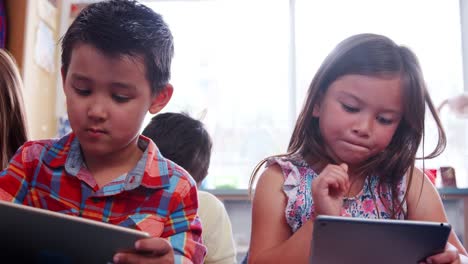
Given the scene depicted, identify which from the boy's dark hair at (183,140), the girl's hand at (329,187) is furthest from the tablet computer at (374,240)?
the boy's dark hair at (183,140)

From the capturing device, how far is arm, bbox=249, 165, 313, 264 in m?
1.02

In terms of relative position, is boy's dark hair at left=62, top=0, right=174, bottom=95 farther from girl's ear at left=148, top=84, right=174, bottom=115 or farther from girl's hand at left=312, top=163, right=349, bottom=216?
girl's hand at left=312, top=163, right=349, bottom=216

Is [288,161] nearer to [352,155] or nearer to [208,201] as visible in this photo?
[352,155]

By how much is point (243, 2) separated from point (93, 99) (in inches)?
91.4

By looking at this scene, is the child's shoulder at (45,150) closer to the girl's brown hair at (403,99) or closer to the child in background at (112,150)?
the child in background at (112,150)

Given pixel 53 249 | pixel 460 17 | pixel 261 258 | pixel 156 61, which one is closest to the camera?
pixel 53 249

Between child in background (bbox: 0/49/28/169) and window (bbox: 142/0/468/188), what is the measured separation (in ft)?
5.45

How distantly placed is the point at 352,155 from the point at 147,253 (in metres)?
0.55

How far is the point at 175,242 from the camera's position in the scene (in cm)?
89

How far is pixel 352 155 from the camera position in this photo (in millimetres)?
1100

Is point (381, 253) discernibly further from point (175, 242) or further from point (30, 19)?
point (30, 19)

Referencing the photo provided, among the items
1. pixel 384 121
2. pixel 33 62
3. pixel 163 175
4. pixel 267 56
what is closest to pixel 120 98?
pixel 163 175

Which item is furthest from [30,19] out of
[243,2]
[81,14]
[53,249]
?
[53,249]

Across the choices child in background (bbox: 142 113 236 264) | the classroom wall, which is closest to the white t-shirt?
child in background (bbox: 142 113 236 264)
